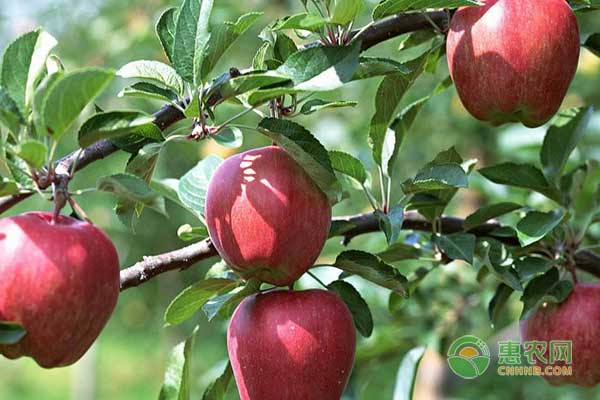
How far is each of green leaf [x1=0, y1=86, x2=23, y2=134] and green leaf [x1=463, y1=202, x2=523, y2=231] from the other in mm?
582

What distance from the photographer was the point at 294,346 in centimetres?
87

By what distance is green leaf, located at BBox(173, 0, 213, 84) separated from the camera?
32.5 inches

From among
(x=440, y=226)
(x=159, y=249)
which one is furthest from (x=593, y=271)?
(x=159, y=249)

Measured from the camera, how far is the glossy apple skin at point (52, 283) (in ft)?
2.20

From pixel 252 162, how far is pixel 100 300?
217 mm

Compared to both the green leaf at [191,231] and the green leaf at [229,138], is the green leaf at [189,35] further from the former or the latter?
the green leaf at [191,231]

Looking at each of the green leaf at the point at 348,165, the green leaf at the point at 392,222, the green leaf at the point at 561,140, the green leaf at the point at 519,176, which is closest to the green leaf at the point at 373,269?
the green leaf at the point at 392,222

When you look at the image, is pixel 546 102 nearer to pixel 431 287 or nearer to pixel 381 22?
pixel 381 22

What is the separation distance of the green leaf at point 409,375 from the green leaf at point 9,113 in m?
0.76

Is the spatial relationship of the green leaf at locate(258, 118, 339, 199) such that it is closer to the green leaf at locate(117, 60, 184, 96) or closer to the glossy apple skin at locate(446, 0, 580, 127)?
the green leaf at locate(117, 60, 184, 96)

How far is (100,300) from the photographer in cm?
71

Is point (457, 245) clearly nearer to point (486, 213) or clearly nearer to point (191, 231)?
→ point (486, 213)

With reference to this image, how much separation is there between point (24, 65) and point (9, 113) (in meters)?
0.07

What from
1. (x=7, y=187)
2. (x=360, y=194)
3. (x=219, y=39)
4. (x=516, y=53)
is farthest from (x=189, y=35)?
(x=360, y=194)
